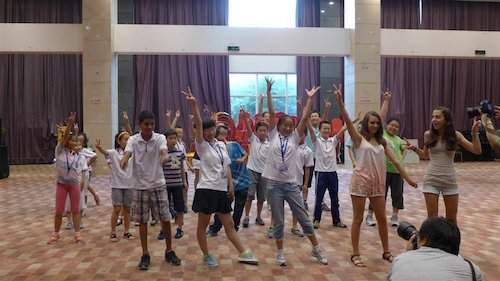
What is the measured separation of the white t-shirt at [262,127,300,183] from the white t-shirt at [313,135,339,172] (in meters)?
1.54

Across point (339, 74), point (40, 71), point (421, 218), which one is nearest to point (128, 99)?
point (40, 71)

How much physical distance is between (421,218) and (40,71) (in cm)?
1360

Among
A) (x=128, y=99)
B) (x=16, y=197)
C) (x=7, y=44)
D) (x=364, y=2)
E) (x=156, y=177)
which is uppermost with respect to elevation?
(x=364, y=2)

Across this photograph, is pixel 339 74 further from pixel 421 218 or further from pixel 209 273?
pixel 209 273

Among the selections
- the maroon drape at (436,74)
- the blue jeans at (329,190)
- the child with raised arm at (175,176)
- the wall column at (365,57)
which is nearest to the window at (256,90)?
the maroon drape at (436,74)

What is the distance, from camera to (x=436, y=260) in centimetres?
178

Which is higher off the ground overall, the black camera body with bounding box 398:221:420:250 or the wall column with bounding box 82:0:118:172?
the wall column with bounding box 82:0:118:172

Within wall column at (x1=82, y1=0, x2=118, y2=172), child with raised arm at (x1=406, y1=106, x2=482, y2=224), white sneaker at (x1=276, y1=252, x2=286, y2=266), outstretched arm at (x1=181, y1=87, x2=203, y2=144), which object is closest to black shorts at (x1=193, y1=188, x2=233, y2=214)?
outstretched arm at (x1=181, y1=87, x2=203, y2=144)

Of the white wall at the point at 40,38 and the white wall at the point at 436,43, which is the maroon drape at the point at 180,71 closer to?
the white wall at the point at 40,38

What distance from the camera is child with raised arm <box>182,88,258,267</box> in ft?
12.9

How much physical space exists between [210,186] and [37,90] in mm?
13587

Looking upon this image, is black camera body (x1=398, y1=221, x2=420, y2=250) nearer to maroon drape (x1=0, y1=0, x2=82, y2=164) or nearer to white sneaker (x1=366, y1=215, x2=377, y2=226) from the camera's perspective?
white sneaker (x1=366, y1=215, x2=377, y2=226)

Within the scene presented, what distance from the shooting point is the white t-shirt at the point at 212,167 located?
3965 mm

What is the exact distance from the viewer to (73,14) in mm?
15539
